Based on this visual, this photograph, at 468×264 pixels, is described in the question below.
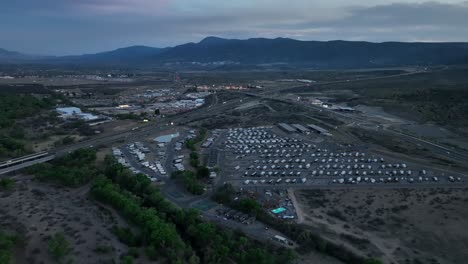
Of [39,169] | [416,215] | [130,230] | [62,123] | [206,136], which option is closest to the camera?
[130,230]

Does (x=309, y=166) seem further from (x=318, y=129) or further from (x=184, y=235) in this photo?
(x=184, y=235)

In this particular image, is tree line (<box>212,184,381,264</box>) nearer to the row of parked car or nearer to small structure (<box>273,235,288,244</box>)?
the row of parked car

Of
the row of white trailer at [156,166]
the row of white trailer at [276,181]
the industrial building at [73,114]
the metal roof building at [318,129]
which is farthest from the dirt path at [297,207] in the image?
the industrial building at [73,114]

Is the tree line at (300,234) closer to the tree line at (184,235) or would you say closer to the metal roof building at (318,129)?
the tree line at (184,235)

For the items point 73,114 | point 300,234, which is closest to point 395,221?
point 300,234

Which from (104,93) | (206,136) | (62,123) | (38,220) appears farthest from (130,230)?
(104,93)

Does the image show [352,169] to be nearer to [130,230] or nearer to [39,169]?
[130,230]
